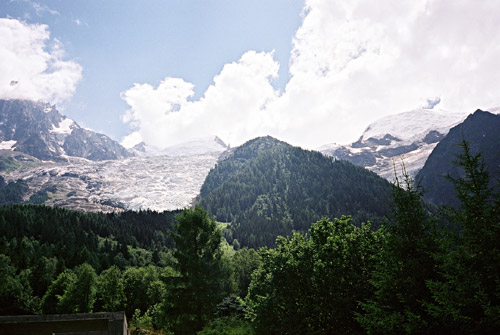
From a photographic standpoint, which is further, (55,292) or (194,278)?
(55,292)

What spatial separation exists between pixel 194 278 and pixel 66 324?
22.2 metres

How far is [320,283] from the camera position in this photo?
21625mm

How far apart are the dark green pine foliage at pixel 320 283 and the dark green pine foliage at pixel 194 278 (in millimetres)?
6269


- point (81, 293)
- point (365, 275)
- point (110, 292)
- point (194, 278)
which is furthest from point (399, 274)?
point (81, 293)

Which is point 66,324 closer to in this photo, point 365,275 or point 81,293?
point 365,275

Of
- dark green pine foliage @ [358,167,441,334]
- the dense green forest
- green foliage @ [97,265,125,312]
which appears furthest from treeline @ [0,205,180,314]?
dark green pine foliage @ [358,167,441,334]

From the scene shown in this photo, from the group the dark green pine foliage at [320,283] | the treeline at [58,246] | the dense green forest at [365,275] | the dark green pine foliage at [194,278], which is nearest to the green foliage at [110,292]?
the treeline at [58,246]

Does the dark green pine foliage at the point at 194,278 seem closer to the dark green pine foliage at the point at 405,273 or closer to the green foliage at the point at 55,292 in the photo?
the dark green pine foliage at the point at 405,273

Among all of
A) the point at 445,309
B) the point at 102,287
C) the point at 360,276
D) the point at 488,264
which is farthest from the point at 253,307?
the point at 102,287

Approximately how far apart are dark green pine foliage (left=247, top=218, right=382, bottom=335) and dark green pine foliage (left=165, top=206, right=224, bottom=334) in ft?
20.6

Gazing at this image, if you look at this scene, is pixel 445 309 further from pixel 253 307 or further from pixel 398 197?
pixel 253 307

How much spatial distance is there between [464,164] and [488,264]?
494 centimetres

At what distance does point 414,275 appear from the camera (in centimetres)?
1554

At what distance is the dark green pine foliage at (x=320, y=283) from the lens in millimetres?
20156
